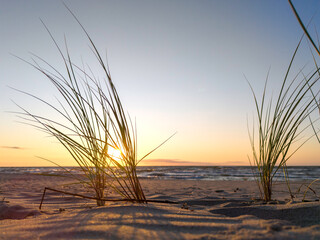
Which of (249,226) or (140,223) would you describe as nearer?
(249,226)

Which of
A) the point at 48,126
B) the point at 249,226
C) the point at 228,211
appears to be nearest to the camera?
the point at 249,226

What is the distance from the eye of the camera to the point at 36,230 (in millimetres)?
1155

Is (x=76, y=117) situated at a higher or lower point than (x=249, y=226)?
higher

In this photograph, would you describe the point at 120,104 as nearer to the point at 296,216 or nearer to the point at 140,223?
the point at 140,223

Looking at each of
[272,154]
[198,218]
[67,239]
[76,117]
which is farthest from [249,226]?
[76,117]

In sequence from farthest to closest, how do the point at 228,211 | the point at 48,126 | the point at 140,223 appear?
the point at 48,126 < the point at 228,211 < the point at 140,223

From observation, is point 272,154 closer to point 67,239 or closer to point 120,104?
point 120,104

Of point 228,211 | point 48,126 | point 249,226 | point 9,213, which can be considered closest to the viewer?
point 249,226

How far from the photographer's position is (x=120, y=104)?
1603 millimetres

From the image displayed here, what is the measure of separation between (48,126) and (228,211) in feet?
4.03

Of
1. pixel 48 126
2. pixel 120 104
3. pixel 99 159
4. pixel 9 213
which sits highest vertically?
pixel 120 104

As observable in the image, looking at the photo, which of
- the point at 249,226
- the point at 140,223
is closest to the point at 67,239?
the point at 140,223

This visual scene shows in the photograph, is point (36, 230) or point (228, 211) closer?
point (36, 230)

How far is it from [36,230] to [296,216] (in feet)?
3.80
